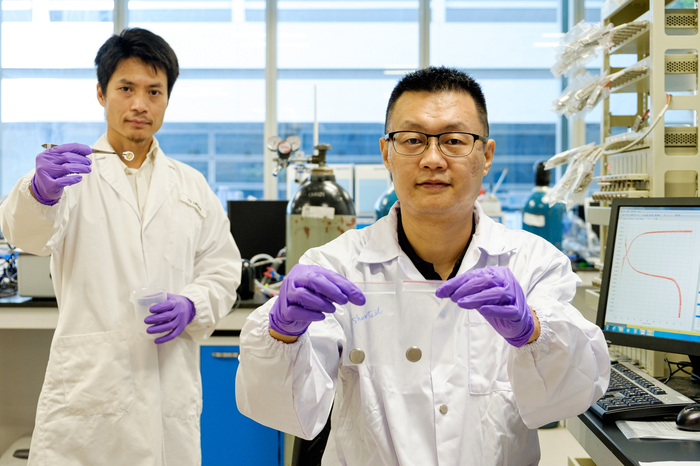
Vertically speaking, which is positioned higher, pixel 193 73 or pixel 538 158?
pixel 193 73

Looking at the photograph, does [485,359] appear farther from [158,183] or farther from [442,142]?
[158,183]

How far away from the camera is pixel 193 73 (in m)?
4.86

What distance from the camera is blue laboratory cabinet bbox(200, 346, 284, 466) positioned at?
2289 mm

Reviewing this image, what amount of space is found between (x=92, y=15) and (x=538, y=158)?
13.6 ft

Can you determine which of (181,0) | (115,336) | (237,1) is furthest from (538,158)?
(115,336)

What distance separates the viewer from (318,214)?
7.66 ft

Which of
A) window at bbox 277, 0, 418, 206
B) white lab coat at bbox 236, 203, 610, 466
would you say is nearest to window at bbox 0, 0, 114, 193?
window at bbox 277, 0, 418, 206

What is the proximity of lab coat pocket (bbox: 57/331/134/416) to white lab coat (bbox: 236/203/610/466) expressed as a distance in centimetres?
66

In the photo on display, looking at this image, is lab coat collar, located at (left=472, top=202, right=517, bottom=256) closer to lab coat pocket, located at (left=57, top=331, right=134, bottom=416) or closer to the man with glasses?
the man with glasses

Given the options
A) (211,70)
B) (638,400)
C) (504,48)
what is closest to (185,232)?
(638,400)

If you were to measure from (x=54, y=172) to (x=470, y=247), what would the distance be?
3.45 feet

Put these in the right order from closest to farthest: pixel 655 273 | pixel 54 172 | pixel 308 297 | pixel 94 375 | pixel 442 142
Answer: pixel 308 297 < pixel 442 142 < pixel 655 273 < pixel 54 172 < pixel 94 375

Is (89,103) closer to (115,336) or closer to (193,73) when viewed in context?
(193,73)

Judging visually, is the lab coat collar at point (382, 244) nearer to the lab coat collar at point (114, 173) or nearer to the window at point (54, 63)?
the lab coat collar at point (114, 173)
